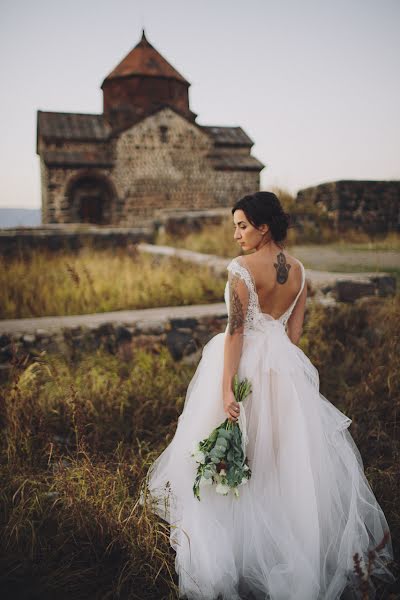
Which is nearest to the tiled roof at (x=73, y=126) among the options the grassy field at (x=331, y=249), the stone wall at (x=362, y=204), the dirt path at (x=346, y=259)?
the grassy field at (x=331, y=249)

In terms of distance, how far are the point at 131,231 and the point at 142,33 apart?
20.0 metres

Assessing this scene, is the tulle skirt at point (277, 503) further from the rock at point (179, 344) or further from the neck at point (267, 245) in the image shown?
the rock at point (179, 344)

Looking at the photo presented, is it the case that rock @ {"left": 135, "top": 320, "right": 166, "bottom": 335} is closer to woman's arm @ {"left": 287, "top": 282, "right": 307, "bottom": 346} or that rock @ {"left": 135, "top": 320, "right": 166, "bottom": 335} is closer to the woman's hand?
woman's arm @ {"left": 287, "top": 282, "right": 307, "bottom": 346}

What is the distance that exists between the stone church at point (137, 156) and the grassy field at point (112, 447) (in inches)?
713

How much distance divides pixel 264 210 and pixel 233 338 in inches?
25.0

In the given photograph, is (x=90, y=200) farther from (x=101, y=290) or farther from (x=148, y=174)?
(x=101, y=290)

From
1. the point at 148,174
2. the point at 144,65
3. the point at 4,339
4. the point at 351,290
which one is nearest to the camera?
the point at 4,339

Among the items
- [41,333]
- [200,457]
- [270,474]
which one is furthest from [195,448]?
[41,333]

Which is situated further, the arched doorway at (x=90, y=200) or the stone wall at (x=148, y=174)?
the arched doorway at (x=90, y=200)

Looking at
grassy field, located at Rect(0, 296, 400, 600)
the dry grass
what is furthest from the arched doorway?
grassy field, located at Rect(0, 296, 400, 600)

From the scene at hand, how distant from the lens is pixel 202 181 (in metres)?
23.7

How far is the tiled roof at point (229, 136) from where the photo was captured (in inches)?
982

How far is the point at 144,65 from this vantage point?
77.8 ft

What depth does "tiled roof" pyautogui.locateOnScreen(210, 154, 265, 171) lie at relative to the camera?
23781 millimetres
